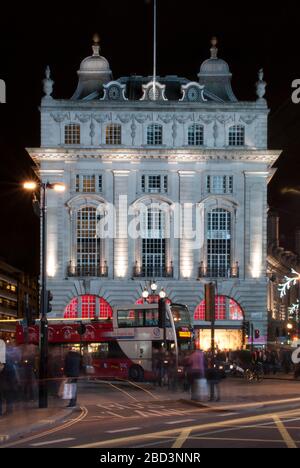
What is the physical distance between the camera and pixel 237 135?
3593 inches

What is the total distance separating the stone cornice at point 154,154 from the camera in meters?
89.9

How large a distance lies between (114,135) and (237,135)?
10679 millimetres

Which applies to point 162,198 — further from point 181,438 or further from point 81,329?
point 181,438

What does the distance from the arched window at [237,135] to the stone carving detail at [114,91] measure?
9.71 metres

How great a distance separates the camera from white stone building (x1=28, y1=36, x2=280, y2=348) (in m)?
90.3

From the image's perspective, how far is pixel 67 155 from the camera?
90.1 meters

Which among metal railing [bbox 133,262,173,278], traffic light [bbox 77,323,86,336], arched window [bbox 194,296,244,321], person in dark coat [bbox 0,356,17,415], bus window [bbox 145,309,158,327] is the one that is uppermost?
metal railing [bbox 133,262,173,278]

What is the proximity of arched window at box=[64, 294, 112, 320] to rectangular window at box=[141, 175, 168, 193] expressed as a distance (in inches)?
408

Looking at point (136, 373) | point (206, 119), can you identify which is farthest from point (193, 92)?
point (136, 373)

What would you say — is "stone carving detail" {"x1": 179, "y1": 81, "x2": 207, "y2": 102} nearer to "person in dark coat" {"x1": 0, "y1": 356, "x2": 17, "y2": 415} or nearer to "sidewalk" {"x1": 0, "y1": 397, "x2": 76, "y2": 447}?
"sidewalk" {"x1": 0, "y1": 397, "x2": 76, "y2": 447}

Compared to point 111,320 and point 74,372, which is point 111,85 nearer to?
point 111,320

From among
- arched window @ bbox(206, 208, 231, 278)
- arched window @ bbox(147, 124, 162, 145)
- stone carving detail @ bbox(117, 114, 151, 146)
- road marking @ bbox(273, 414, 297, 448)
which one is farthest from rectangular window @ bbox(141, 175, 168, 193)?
road marking @ bbox(273, 414, 297, 448)

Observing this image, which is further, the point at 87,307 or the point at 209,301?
the point at 87,307
